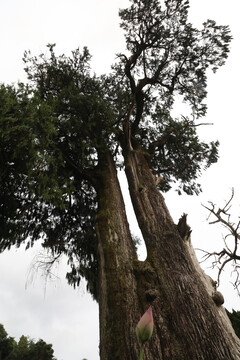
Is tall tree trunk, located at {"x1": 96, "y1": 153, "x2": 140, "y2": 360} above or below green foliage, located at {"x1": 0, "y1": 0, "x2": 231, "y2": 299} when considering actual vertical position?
below

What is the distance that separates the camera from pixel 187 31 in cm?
739

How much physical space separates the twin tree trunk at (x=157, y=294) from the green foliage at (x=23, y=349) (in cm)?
3608

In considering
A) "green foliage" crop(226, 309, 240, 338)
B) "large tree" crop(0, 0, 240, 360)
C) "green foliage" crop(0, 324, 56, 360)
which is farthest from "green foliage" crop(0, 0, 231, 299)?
"green foliage" crop(0, 324, 56, 360)

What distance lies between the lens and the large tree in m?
2.90

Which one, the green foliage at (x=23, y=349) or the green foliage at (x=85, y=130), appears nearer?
the green foliage at (x=85, y=130)

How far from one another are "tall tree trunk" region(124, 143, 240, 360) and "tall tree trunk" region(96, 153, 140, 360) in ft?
0.68

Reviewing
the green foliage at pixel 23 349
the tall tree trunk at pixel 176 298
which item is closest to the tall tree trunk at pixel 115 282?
the tall tree trunk at pixel 176 298

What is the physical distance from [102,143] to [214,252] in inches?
157

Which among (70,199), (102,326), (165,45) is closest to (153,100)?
(165,45)

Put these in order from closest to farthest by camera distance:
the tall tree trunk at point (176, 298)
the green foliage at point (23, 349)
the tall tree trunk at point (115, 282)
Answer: the tall tree trunk at point (176, 298), the tall tree trunk at point (115, 282), the green foliage at point (23, 349)

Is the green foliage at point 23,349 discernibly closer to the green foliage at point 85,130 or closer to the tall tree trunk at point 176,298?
the green foliage at point 85,130

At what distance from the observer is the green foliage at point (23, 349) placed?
30.1 meters

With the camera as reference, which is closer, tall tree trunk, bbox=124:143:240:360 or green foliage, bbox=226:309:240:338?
tall tree trunk, bbox=124:143:240:360

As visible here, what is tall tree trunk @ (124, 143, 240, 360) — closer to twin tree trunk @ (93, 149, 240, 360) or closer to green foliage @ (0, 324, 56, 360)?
twin tree trunk @ (93, 149, 240, 360)
